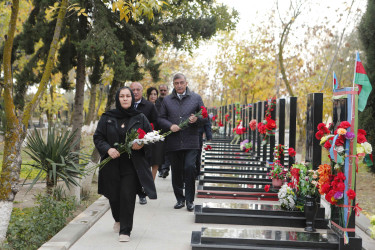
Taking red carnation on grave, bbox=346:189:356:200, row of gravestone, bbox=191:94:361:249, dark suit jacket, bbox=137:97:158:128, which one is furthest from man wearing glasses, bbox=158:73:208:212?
red carnation on grave, bbox=346:189:356:200

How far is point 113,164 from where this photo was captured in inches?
230

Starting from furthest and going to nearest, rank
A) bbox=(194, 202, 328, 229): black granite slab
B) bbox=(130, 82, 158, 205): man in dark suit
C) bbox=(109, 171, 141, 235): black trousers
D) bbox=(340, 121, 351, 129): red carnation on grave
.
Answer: bbox=(130, 82, 158, 205): man in dark suit → bbox=(194, 202, 328, 229): black granite slab → bbox=(109, 171, 141, 235): black trousers → bbox=(340, 121, 351, 129): red carnation on grave

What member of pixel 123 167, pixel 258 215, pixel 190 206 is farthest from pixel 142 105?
pixel 258 215

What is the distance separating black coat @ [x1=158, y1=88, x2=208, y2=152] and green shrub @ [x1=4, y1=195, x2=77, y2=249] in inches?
75.1

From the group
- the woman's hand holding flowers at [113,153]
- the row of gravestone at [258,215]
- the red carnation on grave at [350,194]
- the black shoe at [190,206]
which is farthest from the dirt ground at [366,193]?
the woman's hand holding flowers at [113,153]

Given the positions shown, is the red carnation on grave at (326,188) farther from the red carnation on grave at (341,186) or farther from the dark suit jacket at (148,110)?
the dark suit jacket at (148,110)

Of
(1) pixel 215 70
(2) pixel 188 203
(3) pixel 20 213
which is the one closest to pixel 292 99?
(2) pixel 188 203

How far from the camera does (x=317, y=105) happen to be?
7117 mm

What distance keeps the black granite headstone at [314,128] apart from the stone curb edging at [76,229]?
338 centimetres

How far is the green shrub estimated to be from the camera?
5802mm

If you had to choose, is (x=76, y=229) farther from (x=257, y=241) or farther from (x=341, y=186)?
(x=341, y=186)

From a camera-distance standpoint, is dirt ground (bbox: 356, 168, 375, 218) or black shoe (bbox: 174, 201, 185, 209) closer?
black shoe (bbox: 174, 201, 185, 209)

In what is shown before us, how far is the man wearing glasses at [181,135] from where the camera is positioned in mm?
7570

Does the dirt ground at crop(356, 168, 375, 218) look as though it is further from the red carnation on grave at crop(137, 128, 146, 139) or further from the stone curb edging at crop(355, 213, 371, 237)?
the red carnation on grave at crop(137, 128, 146, 139)
